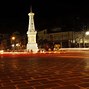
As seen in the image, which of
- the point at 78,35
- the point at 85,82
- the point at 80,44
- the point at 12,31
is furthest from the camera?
the point at 12,31

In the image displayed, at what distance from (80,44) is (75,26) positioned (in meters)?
9.44

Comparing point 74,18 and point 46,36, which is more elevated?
point 74,18

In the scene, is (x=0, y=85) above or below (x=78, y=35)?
below

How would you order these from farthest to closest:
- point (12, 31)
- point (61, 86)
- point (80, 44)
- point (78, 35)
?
point (12, 31)
point (78, 35)
point (80, 44)
point (61, 86)

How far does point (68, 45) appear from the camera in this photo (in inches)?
2418

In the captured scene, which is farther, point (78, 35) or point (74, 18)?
point (74, 18)

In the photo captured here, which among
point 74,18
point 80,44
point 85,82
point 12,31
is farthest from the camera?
point 12,31

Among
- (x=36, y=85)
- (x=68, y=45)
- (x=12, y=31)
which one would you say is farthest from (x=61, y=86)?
(x=12, y=31)

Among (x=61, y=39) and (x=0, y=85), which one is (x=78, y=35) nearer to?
(x=61, y=39)

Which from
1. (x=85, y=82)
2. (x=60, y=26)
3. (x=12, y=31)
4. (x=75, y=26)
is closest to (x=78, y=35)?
(x=75, y=26)

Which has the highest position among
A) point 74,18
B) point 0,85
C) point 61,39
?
point 74,18

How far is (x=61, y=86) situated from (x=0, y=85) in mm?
2052

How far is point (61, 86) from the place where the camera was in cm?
820

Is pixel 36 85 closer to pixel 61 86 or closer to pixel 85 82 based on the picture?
pixel 61 86
